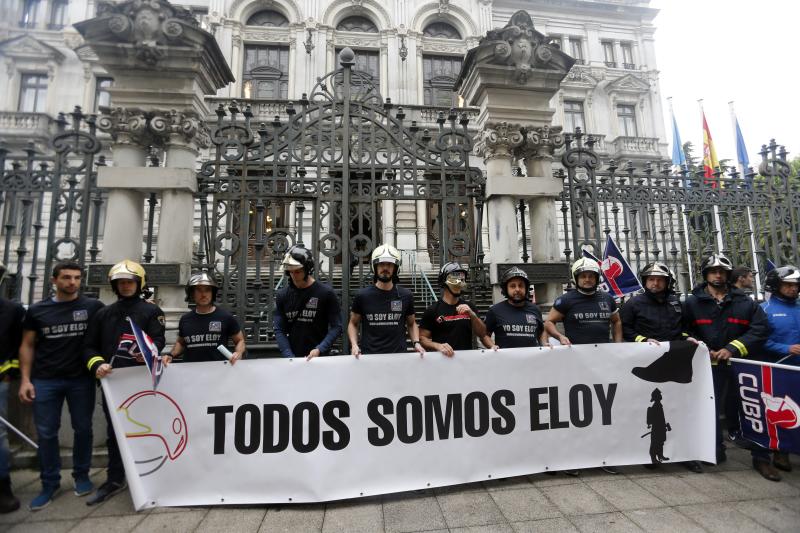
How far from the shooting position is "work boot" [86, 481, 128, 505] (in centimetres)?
358

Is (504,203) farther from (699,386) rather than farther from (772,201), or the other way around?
(772,201)

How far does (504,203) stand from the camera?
5883 millimetres

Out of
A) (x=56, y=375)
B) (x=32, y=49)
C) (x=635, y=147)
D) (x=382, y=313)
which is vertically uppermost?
(x=32, y=49)

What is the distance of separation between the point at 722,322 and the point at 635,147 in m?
23.8

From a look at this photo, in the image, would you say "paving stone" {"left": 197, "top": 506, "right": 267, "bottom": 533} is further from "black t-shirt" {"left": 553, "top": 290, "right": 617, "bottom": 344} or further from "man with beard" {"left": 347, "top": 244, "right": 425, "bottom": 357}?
"black t-shirt" {"left": 553, "top": 290, "right": 617, "bottom": 344}

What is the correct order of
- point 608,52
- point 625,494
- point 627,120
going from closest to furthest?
point 625,494 < point 627,120 < point 608,52

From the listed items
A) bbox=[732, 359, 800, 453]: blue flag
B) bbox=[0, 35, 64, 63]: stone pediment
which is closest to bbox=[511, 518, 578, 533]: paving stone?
bbox=[732, 359, 800, 453]: blue flag

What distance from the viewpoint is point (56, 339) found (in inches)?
148

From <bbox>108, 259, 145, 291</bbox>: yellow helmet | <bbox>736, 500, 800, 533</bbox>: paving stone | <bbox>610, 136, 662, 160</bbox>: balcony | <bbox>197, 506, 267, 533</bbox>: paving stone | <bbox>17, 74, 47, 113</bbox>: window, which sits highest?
<bbox>17, 74, 47, 113</bbox>: window

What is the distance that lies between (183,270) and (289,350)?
238 centimetres

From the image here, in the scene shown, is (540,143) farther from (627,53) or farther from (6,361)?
(627,53)

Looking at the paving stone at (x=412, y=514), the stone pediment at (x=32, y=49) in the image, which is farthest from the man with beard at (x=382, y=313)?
the stone pediment at (x=32, y=49)

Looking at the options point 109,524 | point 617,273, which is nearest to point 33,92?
point 109,524

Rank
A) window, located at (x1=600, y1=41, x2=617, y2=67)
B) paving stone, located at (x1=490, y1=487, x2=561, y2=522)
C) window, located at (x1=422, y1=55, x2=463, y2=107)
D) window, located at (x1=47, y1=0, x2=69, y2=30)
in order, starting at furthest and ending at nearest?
1. window, located at (x1=600, y1=41, x2=617, y2=67)
2. window, located at (x1=422, y1=55, x2=463, y2=107)
3. window, located at (x1=47, y1=0, x2=69, y2=30)
4. paving stone, located at (x1=490, y1=487, x2=561, y2=522)
